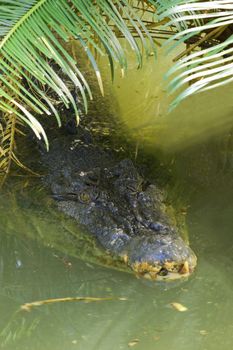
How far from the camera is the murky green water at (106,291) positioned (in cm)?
337

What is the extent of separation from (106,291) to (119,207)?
0.96 m

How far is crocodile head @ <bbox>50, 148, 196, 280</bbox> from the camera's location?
12.6 feet

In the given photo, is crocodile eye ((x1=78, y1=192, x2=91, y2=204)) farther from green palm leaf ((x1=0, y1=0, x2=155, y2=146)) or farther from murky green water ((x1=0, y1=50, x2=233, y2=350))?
green palm leaf ((x1=0, y1=0, x2=155, y2=146))

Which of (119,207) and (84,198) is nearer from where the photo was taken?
(119,207)

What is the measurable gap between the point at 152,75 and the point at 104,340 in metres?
4.76

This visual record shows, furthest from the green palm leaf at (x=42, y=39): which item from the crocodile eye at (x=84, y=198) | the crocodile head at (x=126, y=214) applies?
the crocodile eye at (x=84, y=198)

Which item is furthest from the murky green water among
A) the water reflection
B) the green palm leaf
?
the green palm leaf

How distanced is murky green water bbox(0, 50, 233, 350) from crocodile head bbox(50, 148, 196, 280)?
133 mm

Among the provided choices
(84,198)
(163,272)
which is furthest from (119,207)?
(163,272)

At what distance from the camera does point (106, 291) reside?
12.5 ft

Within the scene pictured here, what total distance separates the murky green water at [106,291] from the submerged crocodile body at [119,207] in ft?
0.44

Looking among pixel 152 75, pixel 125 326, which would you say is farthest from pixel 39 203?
pixel 152 75

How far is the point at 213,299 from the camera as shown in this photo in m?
3.70

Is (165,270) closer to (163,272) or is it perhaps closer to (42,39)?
(163,272)
